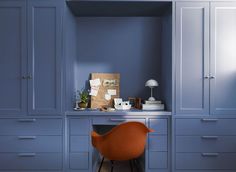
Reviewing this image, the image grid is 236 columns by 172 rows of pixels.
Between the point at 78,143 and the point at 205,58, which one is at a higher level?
the point at 205,58

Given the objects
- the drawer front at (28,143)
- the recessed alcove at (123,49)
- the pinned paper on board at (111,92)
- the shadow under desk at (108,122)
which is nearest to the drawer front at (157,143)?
the shadow under desk at (108,122)

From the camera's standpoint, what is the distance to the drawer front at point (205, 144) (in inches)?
111

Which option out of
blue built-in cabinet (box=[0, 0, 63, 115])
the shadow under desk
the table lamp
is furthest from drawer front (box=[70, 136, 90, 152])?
the table lamp

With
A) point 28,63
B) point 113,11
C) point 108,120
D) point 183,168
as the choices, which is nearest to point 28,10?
point 28,63

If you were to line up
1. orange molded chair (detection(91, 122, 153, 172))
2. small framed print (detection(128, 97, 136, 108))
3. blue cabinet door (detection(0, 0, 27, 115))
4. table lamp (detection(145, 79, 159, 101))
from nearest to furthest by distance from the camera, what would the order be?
orange molded chair (detection(91, 122, 153, 172)), blue cabinet door (detection(0, 0, 27, 115)), table lamp (detection(145, 79, 159, 101)), small framed print (detection(128, 97, 136, 108))

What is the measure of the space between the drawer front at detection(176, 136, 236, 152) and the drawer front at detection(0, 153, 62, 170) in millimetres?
1454

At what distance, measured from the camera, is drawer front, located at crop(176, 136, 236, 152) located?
9.23 ft

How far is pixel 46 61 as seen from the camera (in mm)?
2797

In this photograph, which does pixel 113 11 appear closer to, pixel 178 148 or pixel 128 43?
pixel 128 43

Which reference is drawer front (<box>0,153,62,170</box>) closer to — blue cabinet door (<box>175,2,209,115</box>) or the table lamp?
the table lamp

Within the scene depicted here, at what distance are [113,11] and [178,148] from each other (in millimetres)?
1899

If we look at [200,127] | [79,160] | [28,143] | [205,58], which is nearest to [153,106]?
[200,127]

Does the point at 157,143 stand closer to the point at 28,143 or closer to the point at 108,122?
the point at 108,122

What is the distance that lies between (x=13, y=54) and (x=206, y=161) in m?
2.58
